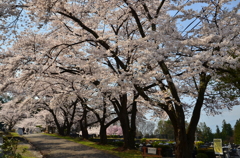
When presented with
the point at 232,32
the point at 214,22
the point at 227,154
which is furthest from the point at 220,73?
the point at 227,154

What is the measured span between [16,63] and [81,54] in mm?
4245

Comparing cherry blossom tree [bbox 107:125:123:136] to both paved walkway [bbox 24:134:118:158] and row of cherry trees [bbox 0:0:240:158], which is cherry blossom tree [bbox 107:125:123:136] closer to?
paved walkway [bbox 24:134:118:158]

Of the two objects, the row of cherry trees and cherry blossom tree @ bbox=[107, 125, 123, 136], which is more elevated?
the row of cherry trees

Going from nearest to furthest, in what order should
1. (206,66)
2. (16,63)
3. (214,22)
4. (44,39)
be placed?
1. (206,66)
2. (214,22)
3. (16,63)
4. (44,39)

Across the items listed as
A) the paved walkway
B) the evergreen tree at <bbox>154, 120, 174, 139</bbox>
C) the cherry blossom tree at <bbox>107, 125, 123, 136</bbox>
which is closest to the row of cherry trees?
the paved walkway

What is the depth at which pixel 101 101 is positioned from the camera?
759 inches

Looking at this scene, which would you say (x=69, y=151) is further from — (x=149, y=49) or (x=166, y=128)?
(x=166, y=128)

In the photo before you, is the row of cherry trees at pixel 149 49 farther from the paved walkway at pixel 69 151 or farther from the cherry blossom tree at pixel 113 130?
the cherry blossom tree at pixel 113 130

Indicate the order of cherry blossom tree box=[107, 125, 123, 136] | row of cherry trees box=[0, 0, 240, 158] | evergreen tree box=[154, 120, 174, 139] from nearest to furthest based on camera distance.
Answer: row of cherry trees box=[0, 0, 240, 158] → cherry blossom tree box=[107, 125, 123, 136] → evergreen tree box=[154, 120, 174, 139]

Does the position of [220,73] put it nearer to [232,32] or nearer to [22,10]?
[232,32]

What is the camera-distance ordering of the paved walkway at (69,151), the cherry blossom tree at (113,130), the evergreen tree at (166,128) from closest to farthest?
the paved walkway at (69,151) → the cherry blossom tree at (113,130) → the evergreen tree at (166,128)

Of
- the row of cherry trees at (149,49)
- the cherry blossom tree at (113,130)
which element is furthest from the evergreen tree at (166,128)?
the row of cherry trees at (149,49)

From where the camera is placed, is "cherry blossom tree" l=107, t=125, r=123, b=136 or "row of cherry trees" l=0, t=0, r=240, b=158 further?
"cherry blossom tree" l=107, t=125, r=123, b=136

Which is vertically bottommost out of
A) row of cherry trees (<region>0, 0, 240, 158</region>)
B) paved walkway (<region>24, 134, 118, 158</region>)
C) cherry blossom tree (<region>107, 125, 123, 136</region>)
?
cherry blossom tree (<region>107, 125, 123, 136</region>)
